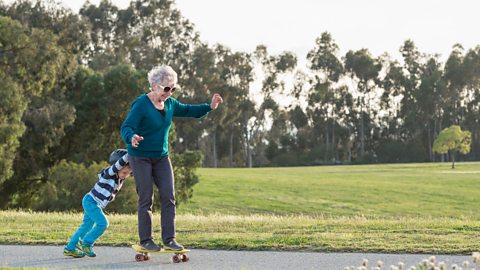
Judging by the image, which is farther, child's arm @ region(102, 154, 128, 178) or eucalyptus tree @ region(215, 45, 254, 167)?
eucalyptus tree @ region(215, 45, 254, 167)

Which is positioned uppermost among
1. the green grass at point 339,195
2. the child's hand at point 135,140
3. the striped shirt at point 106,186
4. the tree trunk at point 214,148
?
the tree trunk at point 214,148

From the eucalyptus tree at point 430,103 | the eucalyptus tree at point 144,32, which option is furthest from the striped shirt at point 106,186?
the eucalyptus tree at point 430,103

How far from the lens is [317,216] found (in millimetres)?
26062

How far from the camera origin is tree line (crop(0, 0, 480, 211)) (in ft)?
104

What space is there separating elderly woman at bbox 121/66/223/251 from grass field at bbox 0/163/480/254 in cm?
115

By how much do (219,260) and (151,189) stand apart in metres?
0.97

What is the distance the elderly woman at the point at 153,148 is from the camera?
8.08 meters

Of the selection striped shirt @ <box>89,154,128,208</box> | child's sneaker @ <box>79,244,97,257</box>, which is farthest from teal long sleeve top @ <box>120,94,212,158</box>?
child's sneaker @ <box>79,244,97,257</box>

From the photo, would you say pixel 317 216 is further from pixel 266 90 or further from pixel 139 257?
pixel 266 90

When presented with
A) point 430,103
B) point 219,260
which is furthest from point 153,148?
point 430,103

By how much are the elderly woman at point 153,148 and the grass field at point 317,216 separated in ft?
3.78

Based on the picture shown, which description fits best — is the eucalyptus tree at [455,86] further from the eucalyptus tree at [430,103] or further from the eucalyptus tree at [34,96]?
the eucalyptus tree at [34,96]

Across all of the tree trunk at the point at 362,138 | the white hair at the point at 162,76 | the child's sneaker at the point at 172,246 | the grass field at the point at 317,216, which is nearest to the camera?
the white hair at the point at 162,76

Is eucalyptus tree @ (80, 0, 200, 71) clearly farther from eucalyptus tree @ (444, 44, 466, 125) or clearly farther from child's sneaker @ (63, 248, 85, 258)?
child's sneaker @ (63, 248, 85, 258)
